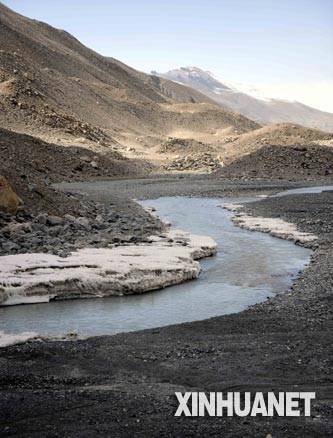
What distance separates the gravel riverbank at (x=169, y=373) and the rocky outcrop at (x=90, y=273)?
270 cm

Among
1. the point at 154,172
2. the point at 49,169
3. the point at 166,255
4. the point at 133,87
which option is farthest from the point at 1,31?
the point at 166,255

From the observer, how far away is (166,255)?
1494 cm

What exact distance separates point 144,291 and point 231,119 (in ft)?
292

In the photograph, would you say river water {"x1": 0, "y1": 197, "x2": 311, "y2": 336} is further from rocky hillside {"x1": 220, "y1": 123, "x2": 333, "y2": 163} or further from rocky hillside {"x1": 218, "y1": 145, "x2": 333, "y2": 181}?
rocky hillside {"x1": 220, "y1": 123, "x2": 333, "y2": 163}

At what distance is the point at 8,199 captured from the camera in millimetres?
17406

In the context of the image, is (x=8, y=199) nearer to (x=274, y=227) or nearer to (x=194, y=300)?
(x=194, y=300)

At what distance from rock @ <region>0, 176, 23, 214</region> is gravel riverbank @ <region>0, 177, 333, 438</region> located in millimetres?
8449

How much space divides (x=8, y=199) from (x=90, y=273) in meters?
5.69

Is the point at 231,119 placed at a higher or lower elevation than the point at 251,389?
higher

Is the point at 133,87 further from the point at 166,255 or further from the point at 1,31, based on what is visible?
the point at 166,255

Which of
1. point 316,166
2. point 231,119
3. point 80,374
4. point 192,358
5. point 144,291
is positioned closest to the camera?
point 80,374

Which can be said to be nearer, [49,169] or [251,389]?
[251,389]

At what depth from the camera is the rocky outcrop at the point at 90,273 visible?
1184 centimetres

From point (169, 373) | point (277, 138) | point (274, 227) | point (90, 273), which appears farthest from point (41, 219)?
point (277, 138)
